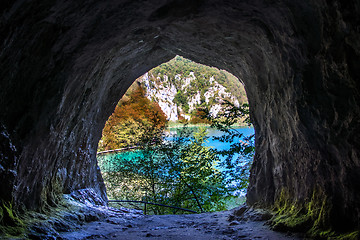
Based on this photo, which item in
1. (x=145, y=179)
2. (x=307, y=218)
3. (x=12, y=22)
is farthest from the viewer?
(x=145, y=179)

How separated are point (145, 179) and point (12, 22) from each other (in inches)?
369

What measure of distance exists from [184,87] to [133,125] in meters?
61.6

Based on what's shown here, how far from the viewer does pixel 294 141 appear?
4.11 meters

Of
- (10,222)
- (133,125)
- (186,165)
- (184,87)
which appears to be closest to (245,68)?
(10,222)

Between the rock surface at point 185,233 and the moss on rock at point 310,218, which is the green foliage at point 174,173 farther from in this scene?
the moss on rock at point 310,218

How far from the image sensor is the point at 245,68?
19.2 feet

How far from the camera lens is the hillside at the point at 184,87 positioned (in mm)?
53219

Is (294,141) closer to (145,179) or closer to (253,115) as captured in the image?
(253,115)

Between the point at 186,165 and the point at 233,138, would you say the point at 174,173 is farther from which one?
the point at 233,138

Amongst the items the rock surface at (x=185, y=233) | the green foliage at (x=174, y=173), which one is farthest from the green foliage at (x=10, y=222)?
the green foliage at (x=174, y=173)

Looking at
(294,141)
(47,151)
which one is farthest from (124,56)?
(294,141)

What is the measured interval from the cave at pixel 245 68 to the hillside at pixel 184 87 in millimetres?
36754

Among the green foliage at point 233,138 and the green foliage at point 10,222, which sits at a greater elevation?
the green foliage at point 233,138

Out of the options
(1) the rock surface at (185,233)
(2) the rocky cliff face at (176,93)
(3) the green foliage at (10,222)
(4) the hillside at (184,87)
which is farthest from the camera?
(2) the rocky cliff face at (176,93)
